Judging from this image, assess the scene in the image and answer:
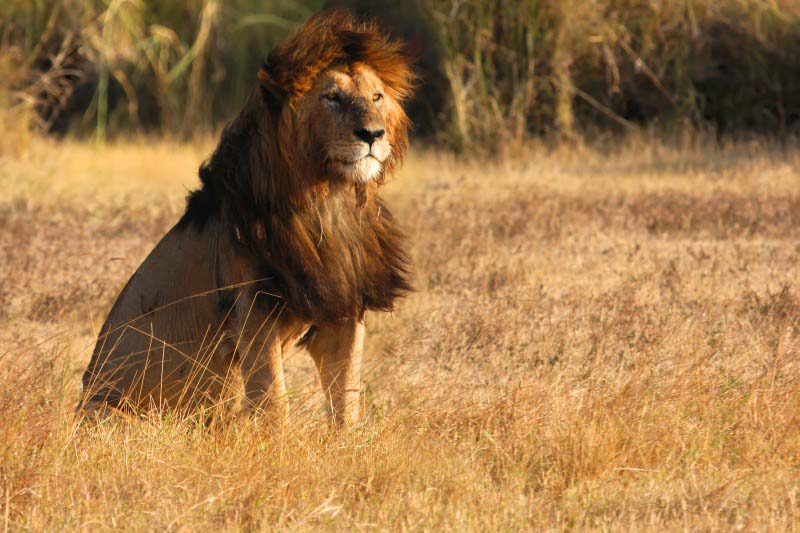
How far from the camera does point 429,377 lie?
5559mm

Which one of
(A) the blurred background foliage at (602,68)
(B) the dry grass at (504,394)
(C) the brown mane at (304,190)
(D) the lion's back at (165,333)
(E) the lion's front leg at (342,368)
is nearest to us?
(B) the dry grass at (504,394)

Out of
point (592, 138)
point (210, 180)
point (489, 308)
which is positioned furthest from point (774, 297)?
point (592, 138)

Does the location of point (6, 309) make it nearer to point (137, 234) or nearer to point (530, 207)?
point (137, 234)

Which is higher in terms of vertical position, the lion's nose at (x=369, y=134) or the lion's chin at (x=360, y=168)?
the lion's nose at (x=369, y=134)

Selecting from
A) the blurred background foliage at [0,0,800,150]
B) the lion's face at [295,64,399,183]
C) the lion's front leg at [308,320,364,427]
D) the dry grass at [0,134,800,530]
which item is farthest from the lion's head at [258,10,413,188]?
the blurred background foliage at [0,0,800,150]

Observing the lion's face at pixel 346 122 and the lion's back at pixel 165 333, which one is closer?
the lion's face at pixel 346 122

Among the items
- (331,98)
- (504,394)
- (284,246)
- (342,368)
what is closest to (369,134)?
(331,98)

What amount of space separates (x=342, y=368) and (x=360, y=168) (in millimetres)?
771

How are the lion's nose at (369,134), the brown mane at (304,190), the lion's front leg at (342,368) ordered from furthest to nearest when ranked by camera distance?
1. the lion's front leg at (342,368)
2. the brown mane at (304,190)
3. the lion's nose at (369,134)

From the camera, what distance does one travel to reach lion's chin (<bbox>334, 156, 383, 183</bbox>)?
4.38 m

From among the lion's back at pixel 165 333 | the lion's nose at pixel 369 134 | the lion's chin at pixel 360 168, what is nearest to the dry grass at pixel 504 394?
the lion's back at pixel 165 333

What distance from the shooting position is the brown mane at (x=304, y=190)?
4.41 metres

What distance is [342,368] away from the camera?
460cm

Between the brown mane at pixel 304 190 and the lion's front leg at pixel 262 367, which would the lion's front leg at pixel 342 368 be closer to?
the brown mane at pixel 304 190
